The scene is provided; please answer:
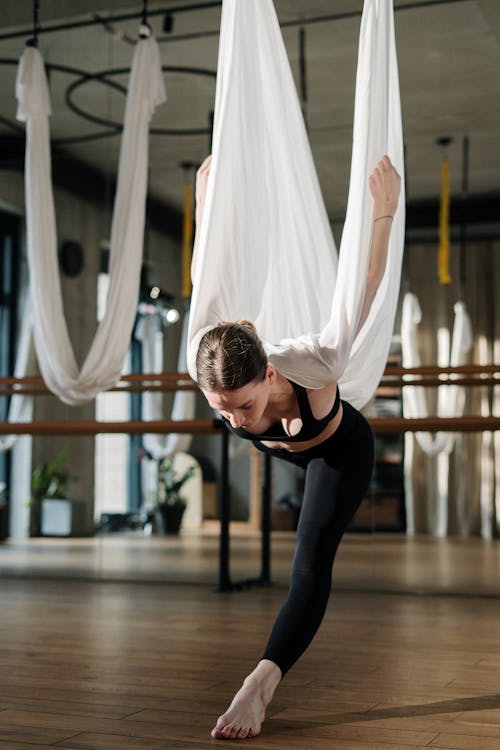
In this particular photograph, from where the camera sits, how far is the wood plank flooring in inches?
72.4

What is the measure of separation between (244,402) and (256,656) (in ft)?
3.44

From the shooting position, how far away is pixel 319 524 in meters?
2.03

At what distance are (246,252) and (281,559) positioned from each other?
2.40 metres

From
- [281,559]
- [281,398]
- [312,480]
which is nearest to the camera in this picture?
[281,398]

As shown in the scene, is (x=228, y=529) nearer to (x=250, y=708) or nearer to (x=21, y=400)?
(x=21, y=400)

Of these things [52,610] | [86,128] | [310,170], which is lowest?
[52,610]

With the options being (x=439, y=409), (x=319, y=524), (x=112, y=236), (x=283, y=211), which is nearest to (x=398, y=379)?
(x=439, y=409)

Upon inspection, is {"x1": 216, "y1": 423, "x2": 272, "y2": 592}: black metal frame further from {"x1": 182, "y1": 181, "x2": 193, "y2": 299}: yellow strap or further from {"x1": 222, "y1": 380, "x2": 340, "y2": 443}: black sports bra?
{"x1": 222, "y1": 380, "x2": 340, "y2": 443}: black sports bra

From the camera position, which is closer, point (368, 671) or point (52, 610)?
point (368, 671)

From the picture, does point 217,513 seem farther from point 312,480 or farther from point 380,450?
point 312,480

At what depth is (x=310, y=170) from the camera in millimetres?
2688

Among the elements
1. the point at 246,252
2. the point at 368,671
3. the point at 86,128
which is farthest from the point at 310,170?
the point at 86,128

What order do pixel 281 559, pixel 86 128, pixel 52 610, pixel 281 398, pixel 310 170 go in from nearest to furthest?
pixel 281 398
pixel 310 170
pixel 52 610
pixel 281 559
pixel 86 128

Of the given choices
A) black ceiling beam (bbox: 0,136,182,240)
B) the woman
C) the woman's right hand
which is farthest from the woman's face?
black ceiling beam (bbox: 0,136,182,240)
